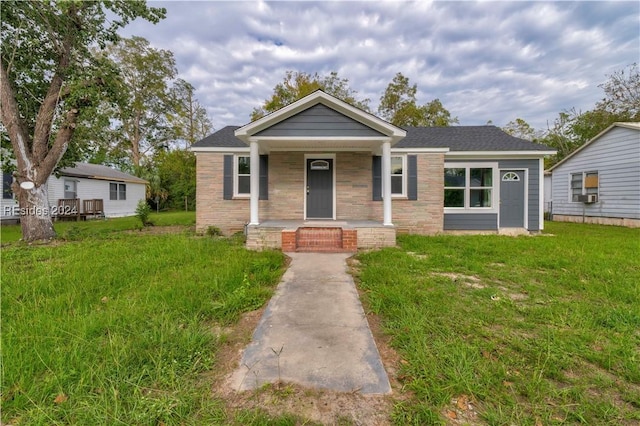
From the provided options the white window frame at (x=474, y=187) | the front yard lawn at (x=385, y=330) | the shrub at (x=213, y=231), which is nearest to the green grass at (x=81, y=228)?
the shrub at (x=213, y=231)

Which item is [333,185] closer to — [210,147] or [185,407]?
[210,147]

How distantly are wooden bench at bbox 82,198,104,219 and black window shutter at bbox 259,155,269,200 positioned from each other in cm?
1306

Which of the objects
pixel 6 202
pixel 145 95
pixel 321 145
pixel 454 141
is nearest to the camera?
pixel 321 145

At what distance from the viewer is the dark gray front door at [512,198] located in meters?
8.97

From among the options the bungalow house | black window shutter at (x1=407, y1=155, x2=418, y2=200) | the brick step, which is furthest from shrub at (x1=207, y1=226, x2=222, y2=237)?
black window shutter at (x1=407, y1=155, x2=418, y2=200)

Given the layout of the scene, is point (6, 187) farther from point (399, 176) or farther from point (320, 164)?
point (399, 176)

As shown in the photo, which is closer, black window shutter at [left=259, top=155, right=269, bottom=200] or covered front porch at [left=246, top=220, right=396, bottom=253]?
covered front porch at [left=246, top=220, right=396, bottom=253]

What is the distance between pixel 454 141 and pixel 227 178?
813 centimetres

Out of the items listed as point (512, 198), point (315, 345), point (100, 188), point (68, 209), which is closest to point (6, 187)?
point (68, 209)

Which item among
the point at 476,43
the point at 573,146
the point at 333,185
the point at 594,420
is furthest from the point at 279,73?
the point at 573,146

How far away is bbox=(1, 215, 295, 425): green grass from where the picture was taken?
1.65 meters

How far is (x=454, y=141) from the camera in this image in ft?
31.2

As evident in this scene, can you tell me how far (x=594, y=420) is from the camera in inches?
63.1

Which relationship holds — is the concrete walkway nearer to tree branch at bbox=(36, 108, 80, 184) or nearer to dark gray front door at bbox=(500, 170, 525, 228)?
dark gray front door at bbox=(500, 170, 525, 228)
